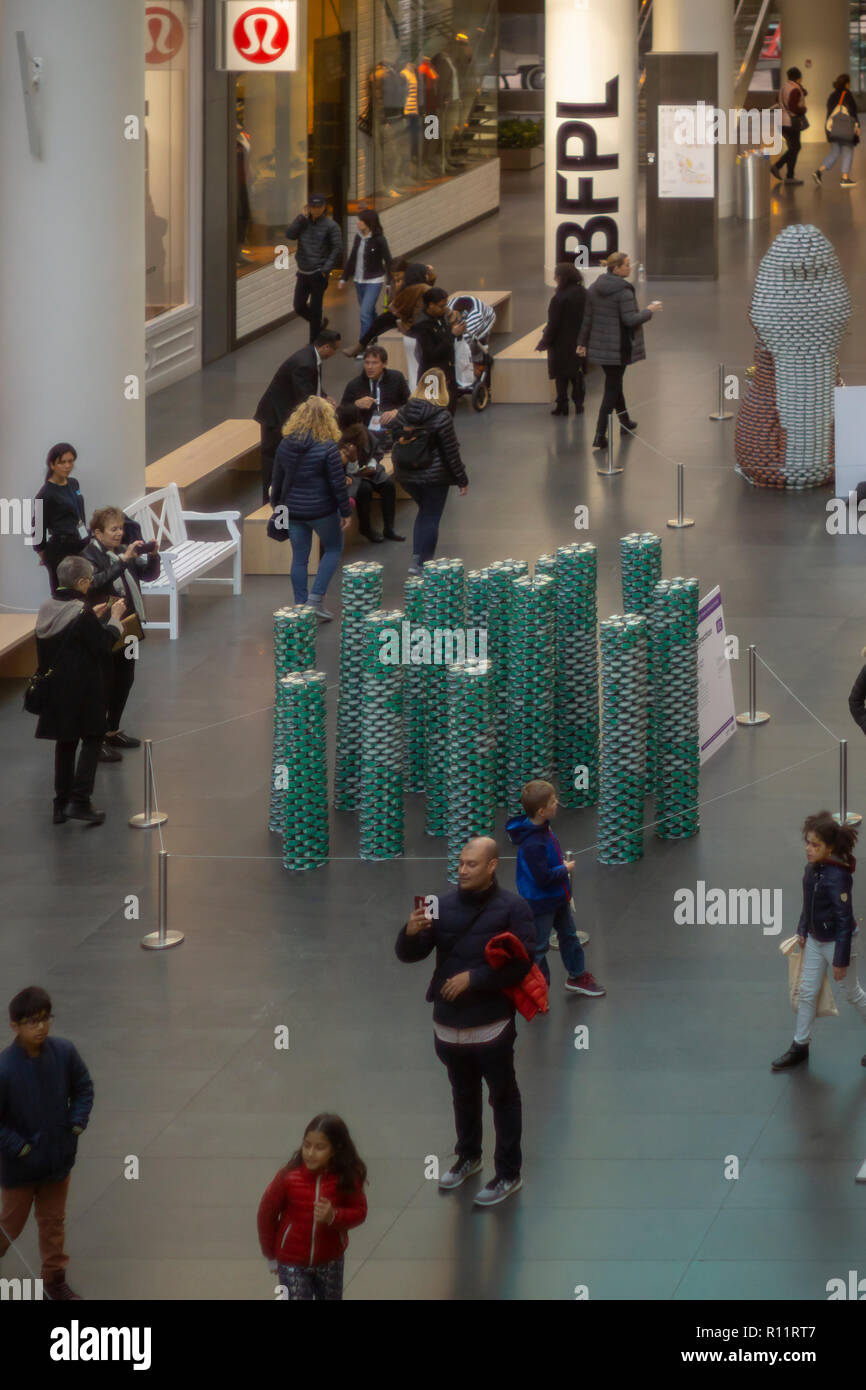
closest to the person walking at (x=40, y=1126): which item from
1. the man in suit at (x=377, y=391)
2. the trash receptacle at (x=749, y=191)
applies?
the man in suit at (x=377, y=391)

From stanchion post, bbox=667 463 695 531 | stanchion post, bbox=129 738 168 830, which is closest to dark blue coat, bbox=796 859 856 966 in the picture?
stanchion post, bbox=129 738 168 830

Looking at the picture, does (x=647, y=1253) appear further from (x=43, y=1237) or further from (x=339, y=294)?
(x=339, y=294)

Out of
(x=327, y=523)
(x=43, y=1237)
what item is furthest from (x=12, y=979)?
(x=327, y=523)

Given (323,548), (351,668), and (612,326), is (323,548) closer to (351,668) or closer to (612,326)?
(351,668)

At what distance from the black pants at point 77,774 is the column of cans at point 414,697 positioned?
168 cm

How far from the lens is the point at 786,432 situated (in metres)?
18.3

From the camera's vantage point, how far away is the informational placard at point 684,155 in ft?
94.0

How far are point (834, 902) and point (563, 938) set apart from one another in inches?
51.7

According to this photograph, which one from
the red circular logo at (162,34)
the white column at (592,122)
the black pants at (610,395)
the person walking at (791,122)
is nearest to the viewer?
the black pants at (610,395)

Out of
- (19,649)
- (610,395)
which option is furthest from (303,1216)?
(610,395)

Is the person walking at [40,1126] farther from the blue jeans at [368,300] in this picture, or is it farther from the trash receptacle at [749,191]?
the trash receptacle at [749,191]

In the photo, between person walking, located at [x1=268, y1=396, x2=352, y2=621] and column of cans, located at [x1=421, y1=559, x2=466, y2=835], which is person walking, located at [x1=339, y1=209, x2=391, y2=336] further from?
column of cans, located at [x1=421, y1=559, x2=466, y2=835]

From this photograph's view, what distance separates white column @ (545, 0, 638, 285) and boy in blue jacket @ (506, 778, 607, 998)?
18.9m

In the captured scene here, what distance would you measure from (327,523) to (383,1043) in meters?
6.07
